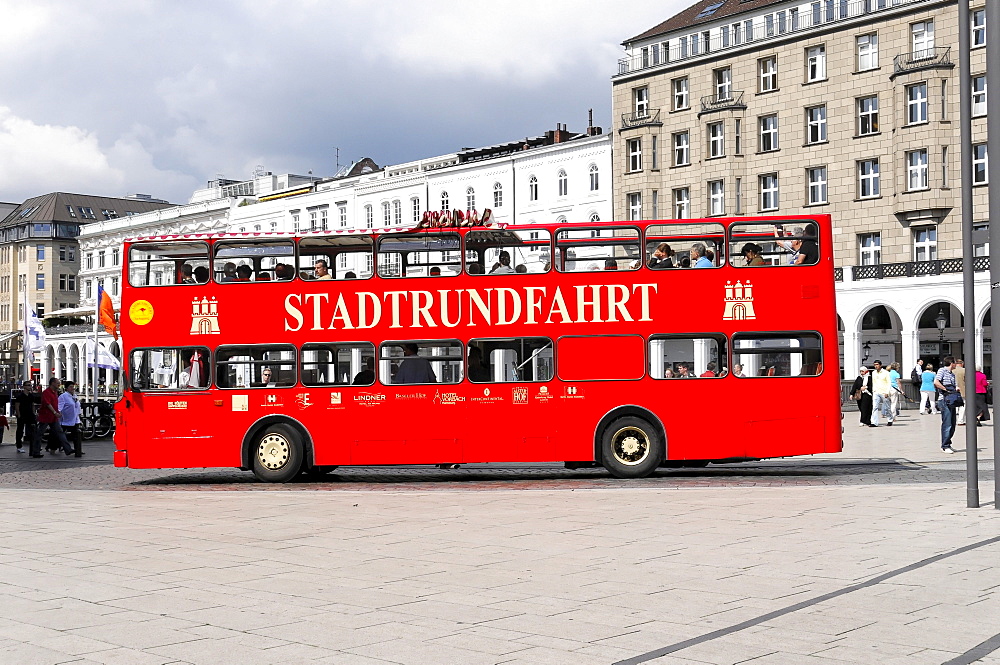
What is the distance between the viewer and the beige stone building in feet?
184

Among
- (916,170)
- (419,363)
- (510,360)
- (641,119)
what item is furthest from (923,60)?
(419,363)

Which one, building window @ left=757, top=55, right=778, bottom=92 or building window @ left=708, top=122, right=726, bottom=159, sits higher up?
building window @ left=757, top=55, right=778, bottom=92

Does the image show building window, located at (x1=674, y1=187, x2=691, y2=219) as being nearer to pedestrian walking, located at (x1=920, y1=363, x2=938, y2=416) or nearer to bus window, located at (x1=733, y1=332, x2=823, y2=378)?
pedestrian walking, located at (x1=920, y1=363, x2=938, y2=416)

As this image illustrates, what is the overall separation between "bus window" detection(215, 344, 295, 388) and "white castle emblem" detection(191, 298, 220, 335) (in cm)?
35

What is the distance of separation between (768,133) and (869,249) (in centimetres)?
802

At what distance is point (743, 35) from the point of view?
6469 cm

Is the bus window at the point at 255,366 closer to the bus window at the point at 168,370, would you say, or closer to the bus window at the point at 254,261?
the bus window at the point at 168,370

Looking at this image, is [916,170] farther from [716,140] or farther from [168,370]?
[168,370]

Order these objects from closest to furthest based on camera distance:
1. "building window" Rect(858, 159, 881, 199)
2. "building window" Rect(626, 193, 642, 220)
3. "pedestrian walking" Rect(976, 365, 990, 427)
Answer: "pedestrian walking" Rect(976, 365, 990, 427) → "building window" Rect(858, 159, 881, 199) → "building window" Rect(626, 193, 642, 220)

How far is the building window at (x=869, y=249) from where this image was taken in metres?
59.4

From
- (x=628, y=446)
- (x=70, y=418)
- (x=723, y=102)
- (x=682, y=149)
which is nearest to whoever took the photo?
(x=628, y=446)

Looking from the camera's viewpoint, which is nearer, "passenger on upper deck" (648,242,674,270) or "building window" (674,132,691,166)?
"passenger on upper deck" (648,242,674,270)

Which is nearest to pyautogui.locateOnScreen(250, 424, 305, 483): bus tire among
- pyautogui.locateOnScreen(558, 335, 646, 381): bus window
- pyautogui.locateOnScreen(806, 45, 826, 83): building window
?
pyautogui.locateOnScreen(558, 335, 646, 381): bus window

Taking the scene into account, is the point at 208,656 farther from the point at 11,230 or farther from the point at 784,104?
the point at 11,230
